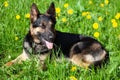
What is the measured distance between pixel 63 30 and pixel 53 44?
2.89 ft

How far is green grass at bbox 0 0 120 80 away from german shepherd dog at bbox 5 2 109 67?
246mm

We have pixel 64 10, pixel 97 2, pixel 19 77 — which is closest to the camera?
pixel 19 77

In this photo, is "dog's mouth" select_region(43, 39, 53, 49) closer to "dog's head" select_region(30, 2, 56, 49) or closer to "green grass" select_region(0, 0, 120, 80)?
"dog's head" select_region(30, 2, 56, 49)

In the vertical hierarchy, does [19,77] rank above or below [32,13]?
below

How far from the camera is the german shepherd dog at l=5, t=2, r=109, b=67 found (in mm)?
5934

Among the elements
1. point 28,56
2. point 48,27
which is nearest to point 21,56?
point 28,56

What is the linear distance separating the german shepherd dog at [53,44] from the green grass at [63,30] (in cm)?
25

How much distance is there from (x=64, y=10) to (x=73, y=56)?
4.95 feet

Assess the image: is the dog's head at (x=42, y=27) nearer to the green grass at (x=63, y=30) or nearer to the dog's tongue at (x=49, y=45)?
the dog's tongue at (x=49, y=45)

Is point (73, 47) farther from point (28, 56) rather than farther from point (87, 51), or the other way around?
point (28, 56)

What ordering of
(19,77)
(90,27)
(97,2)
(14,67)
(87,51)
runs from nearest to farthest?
(19,77), (14,67), (87,51), (90,27), (97,2)

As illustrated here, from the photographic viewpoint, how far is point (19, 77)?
Answer: 5.28m

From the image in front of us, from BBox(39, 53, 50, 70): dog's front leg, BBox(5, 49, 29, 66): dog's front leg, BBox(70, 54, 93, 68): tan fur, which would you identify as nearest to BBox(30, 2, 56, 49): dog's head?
BBox(39, 53, 50, 70): dog's front leg

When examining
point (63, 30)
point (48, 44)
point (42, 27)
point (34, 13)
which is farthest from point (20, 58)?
point (63, 30)
